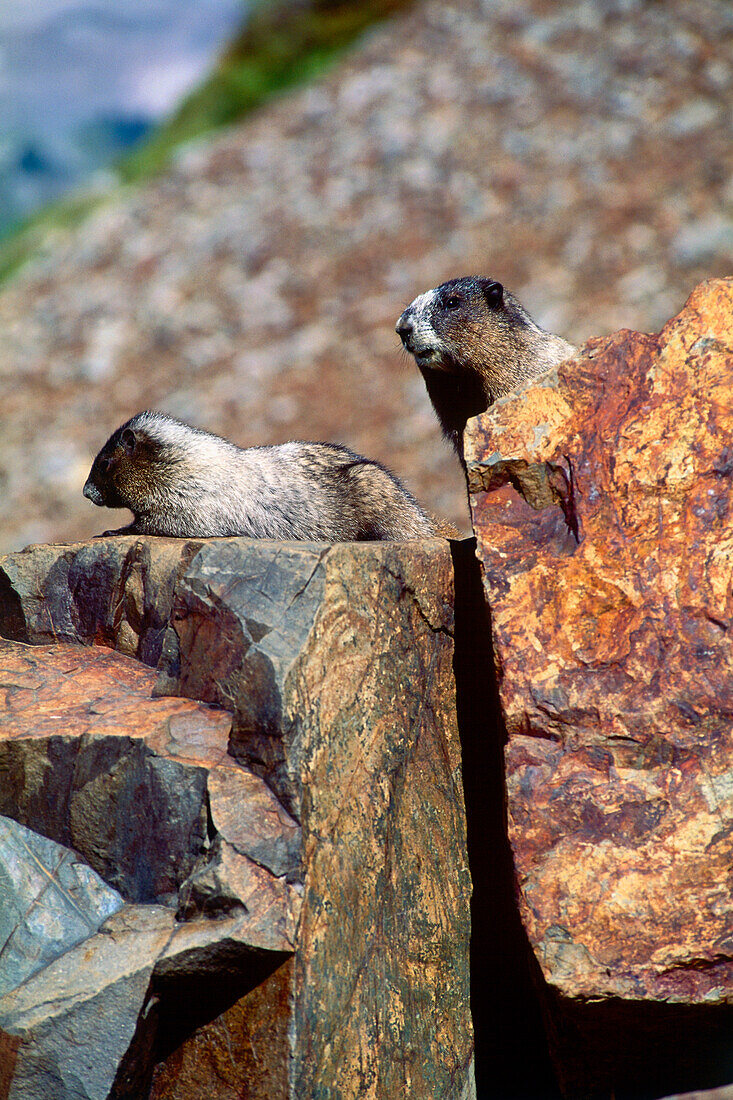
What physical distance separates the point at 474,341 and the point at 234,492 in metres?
1.94

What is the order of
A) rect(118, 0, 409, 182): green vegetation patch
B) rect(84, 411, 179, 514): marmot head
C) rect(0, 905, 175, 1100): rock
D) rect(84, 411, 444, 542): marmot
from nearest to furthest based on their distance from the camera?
rect(0, 905, 175, 1100): rock, rect(84, 411, 444, 542): marmot, rect(84, 411, 179, 514): marmot head, rect(118, 0, 409, 182): green vegetation patch

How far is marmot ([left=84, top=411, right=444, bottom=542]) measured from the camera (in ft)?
19.6

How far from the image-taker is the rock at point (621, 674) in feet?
13.1

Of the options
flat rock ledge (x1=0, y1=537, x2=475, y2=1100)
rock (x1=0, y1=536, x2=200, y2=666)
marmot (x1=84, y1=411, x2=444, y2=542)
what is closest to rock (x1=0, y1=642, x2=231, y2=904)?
flat rock ledge (x1=0, y1=537, x2=475, y2=1100)

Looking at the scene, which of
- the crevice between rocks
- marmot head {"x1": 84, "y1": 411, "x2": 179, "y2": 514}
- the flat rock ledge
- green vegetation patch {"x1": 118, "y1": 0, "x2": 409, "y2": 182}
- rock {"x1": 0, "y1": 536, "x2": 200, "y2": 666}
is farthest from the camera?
green vegetation patch {"x1": 118, "y1": 0, "x2": 409, "y2": 182}

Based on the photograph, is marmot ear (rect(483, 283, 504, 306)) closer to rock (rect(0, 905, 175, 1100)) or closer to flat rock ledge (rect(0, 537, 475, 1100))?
flat rock ledge (rect(0, 537, 475, 1100))

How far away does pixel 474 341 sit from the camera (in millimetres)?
6551

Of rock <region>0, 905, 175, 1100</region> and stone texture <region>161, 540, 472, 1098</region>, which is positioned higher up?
stone texture <region>161, 540, 472, 1098</region>

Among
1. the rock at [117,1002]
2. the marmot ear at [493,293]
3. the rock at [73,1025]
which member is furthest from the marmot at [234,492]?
the rock at [73,1025]

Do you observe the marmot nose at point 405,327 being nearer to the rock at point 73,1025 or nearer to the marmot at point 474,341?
the marmot at point 474,341

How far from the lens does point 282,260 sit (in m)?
14.2

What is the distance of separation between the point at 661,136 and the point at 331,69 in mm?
6229

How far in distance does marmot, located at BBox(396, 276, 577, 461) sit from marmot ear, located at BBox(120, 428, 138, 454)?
1.88m

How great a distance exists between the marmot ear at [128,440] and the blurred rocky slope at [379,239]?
5.64 metres
